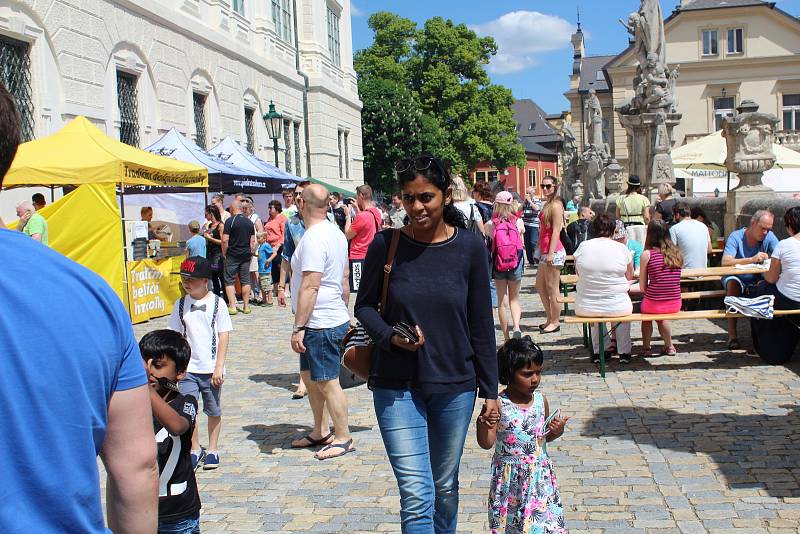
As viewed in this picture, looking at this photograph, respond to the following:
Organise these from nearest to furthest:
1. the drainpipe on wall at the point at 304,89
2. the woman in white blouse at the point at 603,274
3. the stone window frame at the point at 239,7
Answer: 1. the woman in white blouse at the point at 603,274
2. the stone window frame at the point at 239,7
3. the drainpipe on wall at the point at 304,89

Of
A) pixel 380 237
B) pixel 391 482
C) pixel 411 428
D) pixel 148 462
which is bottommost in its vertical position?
pixel 391 482

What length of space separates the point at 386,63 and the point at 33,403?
203 feet

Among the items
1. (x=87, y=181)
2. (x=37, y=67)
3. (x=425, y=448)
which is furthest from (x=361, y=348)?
(x=37, y=67)

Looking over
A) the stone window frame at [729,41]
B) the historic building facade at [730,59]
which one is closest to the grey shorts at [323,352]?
the historic building facade at [730,59]

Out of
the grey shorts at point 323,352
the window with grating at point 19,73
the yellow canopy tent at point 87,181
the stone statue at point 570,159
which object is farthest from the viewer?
the stone statue at point 570,159

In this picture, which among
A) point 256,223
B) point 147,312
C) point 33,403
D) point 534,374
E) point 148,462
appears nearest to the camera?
point 33,403

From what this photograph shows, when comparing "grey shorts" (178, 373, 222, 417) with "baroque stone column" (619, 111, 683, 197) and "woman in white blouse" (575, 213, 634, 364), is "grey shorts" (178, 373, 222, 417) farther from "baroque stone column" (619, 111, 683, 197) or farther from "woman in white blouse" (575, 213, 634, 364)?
"baroque stone column" (619, 111, 683, 197)

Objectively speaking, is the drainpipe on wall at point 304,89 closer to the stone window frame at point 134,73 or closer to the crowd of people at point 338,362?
the stone window frame at point 134,73

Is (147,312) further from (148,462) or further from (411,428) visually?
(148,462)

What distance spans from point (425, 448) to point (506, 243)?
660cm

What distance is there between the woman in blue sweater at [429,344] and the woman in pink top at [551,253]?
6.97 metres

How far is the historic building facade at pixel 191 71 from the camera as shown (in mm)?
15102

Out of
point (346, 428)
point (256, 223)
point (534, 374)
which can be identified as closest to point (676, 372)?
point (346, 428)

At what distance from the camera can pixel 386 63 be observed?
6159 centimetres
